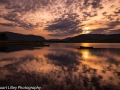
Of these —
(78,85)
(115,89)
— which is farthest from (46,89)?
(115,89)

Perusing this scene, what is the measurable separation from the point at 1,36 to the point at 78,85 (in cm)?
13191

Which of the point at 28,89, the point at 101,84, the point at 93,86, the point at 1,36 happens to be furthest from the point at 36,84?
the point at 1,36

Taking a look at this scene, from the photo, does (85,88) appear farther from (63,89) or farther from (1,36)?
(1,36)

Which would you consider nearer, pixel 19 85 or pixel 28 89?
pixel 28 89

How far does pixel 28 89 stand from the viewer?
1291cm

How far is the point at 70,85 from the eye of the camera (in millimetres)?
14336

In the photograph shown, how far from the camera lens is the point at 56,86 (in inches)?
547

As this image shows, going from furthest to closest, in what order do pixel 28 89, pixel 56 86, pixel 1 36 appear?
pixel 1 36
pixel 56 86
pixel 28 89

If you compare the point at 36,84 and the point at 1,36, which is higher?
the point at 1,36

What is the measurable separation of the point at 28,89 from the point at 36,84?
5.87ft

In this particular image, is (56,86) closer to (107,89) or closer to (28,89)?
(28,89)

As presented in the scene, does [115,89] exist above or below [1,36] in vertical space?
below

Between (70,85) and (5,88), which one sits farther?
(70,85)

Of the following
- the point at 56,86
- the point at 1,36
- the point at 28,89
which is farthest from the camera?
the point at 1,36
